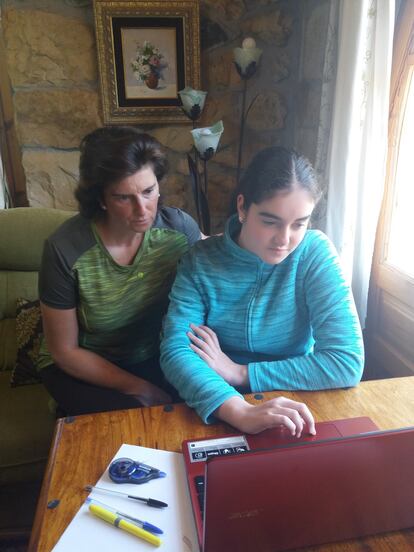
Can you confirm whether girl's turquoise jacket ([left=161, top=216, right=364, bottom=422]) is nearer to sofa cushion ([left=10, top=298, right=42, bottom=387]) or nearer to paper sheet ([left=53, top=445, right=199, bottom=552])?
paper sheet ([left=53, top=445, right=199, bottom=552])

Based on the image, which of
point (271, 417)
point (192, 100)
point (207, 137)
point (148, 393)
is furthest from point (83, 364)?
point (192, 100)

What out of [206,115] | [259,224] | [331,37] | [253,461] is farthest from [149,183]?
[206,115]

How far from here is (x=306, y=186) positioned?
3.40 feet

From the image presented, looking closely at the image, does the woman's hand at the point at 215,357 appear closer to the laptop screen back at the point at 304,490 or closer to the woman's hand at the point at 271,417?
the woman's hand at the point at 271,417

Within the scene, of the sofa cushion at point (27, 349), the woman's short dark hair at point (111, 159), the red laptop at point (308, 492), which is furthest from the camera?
the sofa cushion at point (27, 349)

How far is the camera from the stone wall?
2092mm

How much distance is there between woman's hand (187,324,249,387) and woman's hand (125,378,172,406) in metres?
0.31

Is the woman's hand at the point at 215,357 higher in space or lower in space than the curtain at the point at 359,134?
lower

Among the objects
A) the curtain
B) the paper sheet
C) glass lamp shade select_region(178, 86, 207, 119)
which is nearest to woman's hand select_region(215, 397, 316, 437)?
the paper sheet

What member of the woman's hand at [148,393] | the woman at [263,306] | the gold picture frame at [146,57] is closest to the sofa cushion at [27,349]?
the woman's hand at [148,393]

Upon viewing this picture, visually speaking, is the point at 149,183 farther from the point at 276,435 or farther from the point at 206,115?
the point at 206,115

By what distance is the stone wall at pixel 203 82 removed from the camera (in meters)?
2.09

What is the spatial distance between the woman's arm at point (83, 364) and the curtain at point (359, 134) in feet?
2.93

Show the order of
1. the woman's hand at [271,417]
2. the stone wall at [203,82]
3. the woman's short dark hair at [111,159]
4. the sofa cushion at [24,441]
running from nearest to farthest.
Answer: the woman's hand at [271,417], the woman's short dark hair at [111,159], the sofa cushion at [24,441], the stone wall at [203,82]
